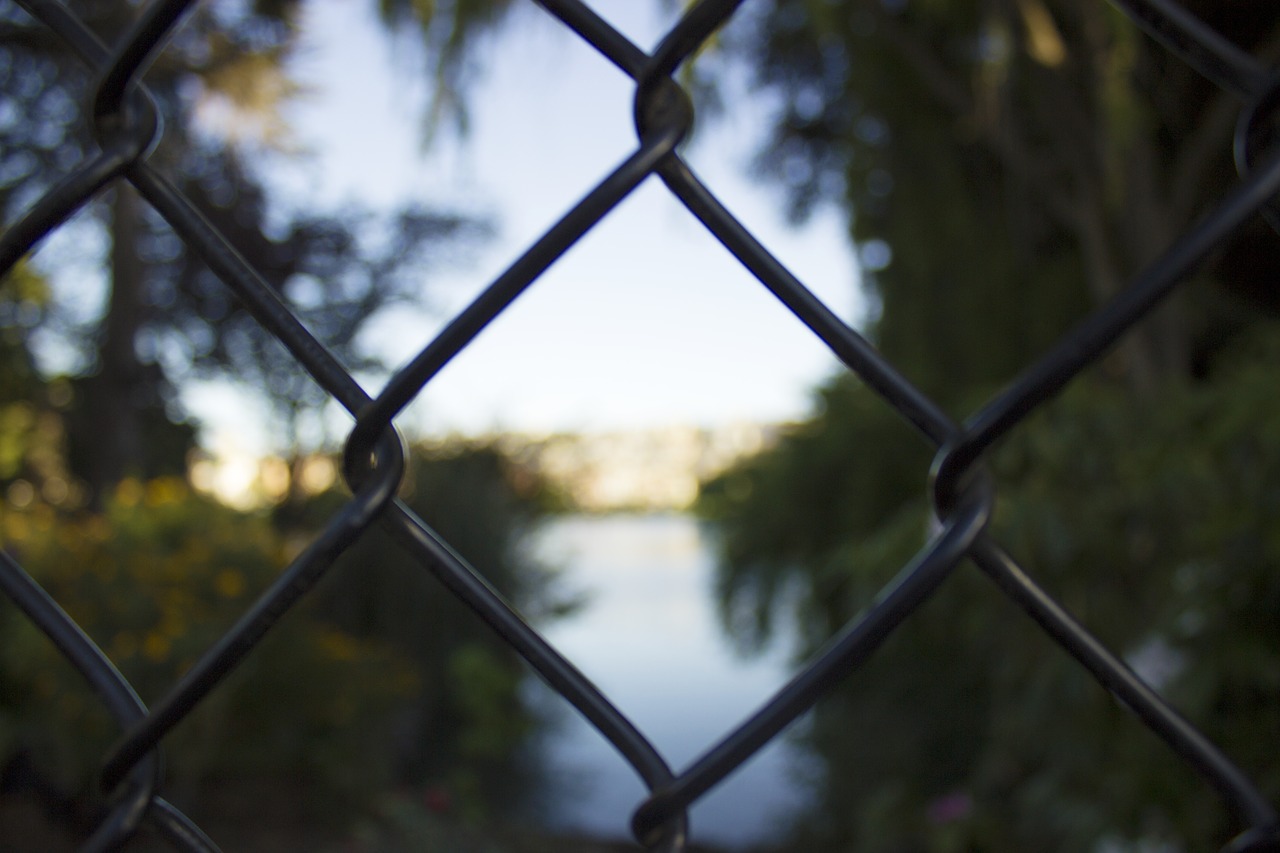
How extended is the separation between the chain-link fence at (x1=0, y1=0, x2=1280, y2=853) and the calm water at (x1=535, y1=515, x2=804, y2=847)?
1663 mm

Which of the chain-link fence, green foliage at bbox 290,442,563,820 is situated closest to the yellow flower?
green foliage at bbox 290,442,563,820

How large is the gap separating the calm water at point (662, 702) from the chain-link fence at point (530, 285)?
5.46 ft

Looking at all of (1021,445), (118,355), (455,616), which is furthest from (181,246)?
(1021,445)

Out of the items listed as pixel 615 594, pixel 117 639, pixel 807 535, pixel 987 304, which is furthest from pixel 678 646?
pixel 117 639

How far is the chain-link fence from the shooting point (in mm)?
217

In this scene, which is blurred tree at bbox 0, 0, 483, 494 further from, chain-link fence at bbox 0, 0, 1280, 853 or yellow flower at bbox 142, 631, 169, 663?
chain-link fence at bbox 0, 0, 1280, 853

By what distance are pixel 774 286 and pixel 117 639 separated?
2.85 meters

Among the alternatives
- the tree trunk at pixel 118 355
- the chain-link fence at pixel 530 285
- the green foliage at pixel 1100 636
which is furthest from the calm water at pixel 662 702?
the tree trunk at pixel 118 355

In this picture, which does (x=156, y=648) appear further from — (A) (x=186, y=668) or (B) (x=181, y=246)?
(B) (x=181, y=246)

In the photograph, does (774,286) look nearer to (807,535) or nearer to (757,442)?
(807,535)

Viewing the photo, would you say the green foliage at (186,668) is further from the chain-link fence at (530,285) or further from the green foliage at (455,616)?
the chain-link fence at (530,285)

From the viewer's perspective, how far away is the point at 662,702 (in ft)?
14.4

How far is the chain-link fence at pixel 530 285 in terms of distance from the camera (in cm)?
22

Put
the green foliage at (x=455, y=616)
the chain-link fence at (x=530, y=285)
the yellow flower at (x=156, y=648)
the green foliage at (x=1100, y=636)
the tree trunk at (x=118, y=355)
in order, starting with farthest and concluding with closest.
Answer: the tree trunk at (x=118, y=355)
the green foliage at (x=455, y=616)
the yellow flower at (x=156, y=648)
the green foliage at (x=1100, y=636)
the chain-link fence at (x=530, y=285)
